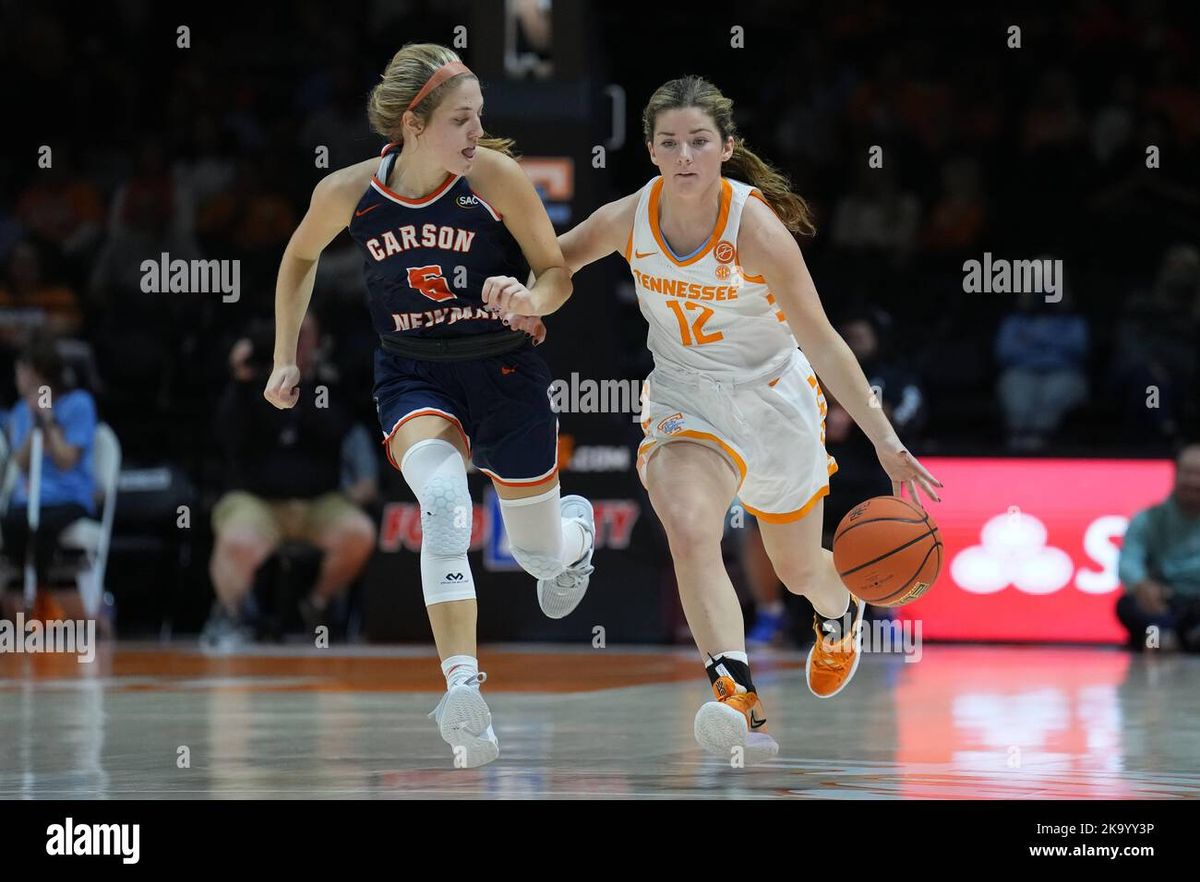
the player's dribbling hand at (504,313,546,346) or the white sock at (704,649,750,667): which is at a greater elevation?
the player's dribbling hand at (504,313,546,346)

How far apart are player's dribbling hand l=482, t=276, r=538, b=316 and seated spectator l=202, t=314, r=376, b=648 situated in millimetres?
5445

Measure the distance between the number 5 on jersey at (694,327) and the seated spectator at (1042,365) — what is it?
6.31 m

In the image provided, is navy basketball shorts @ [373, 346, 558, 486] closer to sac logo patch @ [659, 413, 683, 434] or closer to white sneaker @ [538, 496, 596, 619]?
sac logo patch @ [659, 413, 683, 434]

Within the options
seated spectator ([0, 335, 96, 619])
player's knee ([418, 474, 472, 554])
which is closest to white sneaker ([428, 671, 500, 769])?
player's knee ([418, 474, 472, 554])

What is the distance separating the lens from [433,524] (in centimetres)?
571

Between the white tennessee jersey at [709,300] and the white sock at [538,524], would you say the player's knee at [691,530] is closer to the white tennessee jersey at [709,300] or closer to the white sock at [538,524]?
the white tennessee jersey at [709,300]

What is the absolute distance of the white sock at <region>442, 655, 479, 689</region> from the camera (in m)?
5.63

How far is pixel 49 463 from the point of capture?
11.0m

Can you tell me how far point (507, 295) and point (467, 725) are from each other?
49.9 inches

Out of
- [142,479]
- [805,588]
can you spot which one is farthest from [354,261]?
[805,588]

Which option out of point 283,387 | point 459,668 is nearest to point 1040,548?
point 459,668

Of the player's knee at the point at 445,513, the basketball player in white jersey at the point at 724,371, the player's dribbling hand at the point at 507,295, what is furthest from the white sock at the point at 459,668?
the player's dribbling hand at the point at 507,295
